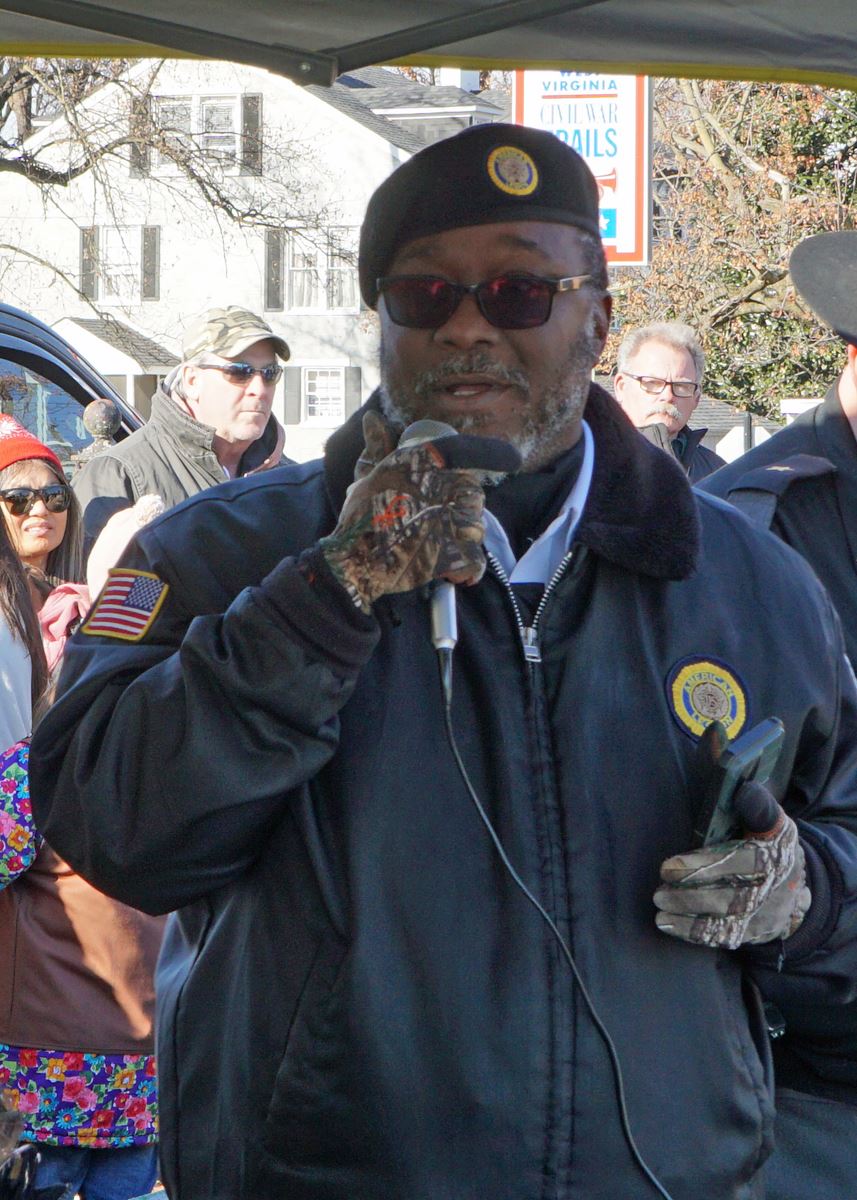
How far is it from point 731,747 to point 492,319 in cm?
73

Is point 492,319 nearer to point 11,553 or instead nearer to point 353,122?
point 11,553

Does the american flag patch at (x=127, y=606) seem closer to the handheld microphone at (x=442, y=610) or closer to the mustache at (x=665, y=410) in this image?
the handheld microphone at (x=442, y=610)

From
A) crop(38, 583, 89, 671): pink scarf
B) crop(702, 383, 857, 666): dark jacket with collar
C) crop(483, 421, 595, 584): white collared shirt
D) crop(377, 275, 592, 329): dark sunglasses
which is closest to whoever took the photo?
crop(483, 421, 595, 584): white collared shirt

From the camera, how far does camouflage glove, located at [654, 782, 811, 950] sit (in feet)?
6.67

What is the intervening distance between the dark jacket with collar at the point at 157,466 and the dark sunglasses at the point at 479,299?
Answer: 3890 mm

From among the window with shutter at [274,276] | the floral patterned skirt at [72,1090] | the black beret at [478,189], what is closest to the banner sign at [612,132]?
the floral patterned skirt at [72,1090]

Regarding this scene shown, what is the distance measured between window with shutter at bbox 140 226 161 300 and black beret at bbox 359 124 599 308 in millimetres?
46330

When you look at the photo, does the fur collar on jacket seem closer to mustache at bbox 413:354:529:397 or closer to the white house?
mustache at bbox 413:354:529:397

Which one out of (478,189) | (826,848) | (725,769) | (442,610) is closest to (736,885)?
(725,769)

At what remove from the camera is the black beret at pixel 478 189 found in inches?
94.2

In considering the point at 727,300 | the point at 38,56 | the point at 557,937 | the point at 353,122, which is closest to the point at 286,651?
the point at 557,937

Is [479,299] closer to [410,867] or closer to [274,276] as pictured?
[410,867]

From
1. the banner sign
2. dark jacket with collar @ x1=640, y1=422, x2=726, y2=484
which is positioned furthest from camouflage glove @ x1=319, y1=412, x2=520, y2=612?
the banner sign

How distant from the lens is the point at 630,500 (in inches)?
90.9
